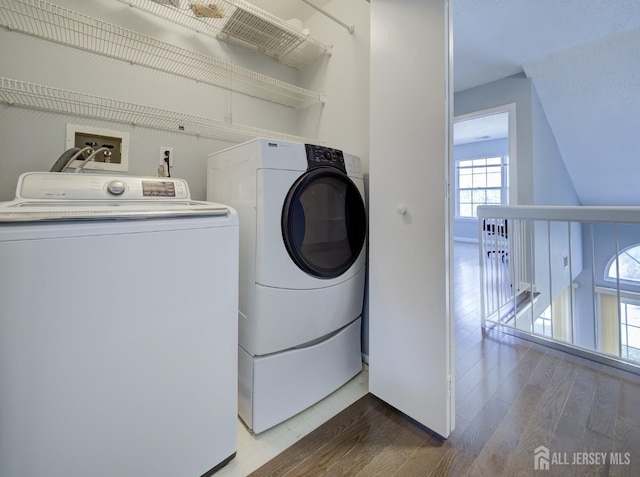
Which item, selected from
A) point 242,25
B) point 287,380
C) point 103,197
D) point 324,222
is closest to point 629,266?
point 324,222

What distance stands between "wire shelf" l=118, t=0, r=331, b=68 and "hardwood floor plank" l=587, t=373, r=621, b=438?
2576 millimetres

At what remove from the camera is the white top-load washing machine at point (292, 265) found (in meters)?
1.17

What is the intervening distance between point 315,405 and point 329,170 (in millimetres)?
1223

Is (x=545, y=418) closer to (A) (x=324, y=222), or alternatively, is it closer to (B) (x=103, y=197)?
(A) (x=324, y=222)

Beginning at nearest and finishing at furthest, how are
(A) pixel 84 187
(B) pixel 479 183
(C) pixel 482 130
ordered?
(A) pixel 84 187, (C) pixel 482 130, (B) pixel 479 183

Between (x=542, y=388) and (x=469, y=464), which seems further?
(x=542, y=388)

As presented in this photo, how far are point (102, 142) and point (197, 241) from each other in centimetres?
98

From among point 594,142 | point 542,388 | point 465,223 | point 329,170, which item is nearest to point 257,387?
point 329,170

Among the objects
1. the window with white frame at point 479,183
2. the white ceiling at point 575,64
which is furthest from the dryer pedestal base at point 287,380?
the window with white frame at point 479,183

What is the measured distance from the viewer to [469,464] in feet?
3.50

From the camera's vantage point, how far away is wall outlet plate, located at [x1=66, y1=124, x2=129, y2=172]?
1288 mm

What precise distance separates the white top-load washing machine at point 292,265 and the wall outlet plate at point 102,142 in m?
0.47

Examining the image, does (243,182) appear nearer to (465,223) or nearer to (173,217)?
(173,217)

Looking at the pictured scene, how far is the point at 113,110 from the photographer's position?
52.9 inches
